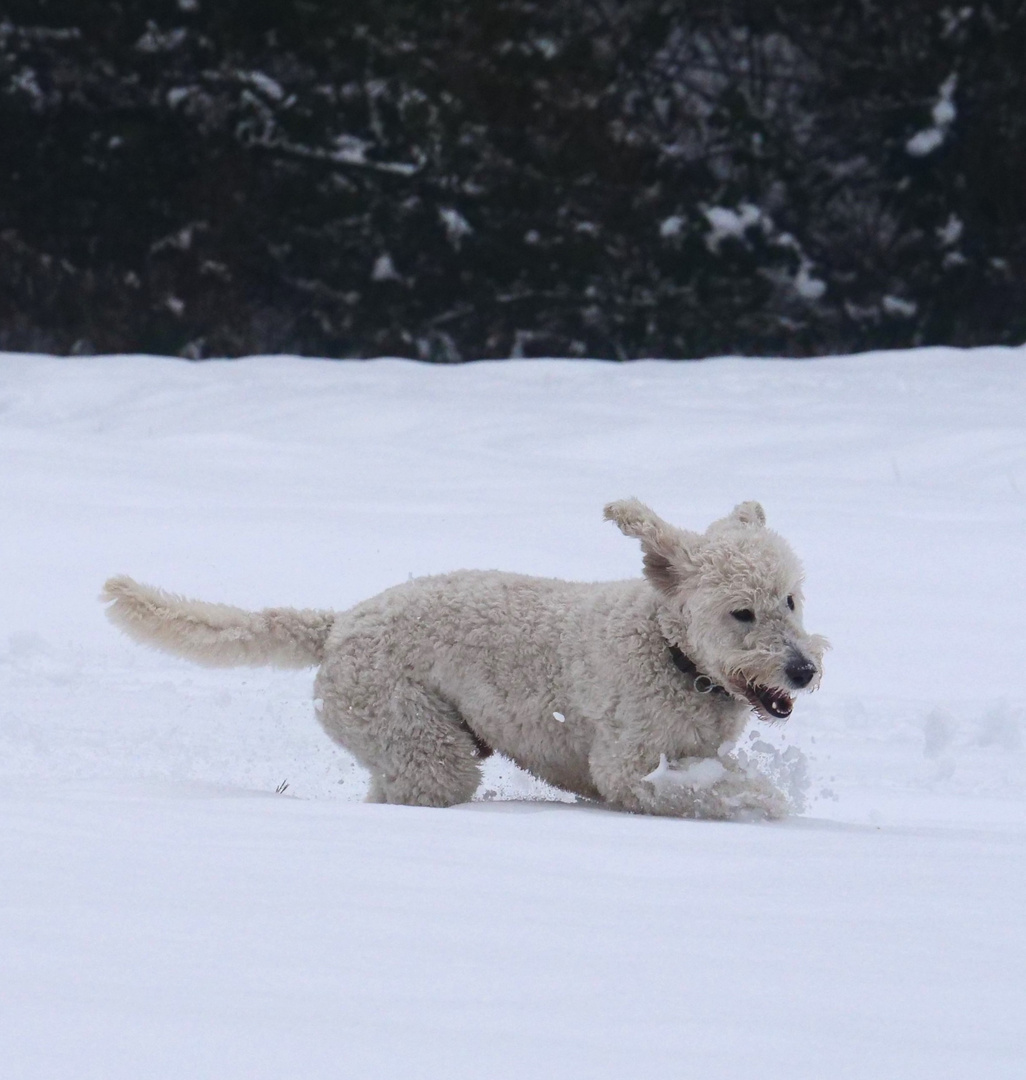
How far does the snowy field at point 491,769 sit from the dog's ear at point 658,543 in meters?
0.64

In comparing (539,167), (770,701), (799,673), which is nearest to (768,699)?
(770,701)

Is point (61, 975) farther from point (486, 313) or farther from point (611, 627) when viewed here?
point (486, 313)

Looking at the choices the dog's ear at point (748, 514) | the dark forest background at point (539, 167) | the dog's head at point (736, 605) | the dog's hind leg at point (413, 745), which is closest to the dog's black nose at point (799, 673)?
the dog's head at point (736, 605)

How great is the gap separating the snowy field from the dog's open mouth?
1.01 ft

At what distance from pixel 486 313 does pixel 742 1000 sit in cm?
1156

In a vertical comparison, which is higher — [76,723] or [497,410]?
[76,723]

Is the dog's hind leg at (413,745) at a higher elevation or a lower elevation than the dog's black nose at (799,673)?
lower

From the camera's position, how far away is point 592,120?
13.0 meters

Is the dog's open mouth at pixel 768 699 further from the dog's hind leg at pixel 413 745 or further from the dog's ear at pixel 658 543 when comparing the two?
the dog's hind leg at pixel 413 745

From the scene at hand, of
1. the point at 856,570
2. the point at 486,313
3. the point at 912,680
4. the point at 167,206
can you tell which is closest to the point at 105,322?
the point at 167,206

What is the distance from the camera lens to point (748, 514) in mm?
4430

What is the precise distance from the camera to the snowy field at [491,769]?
1.87m

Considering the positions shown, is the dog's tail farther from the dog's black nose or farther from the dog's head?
the dog's black nose

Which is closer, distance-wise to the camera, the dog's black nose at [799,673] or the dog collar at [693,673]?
the dog's black nose at [799,673]
